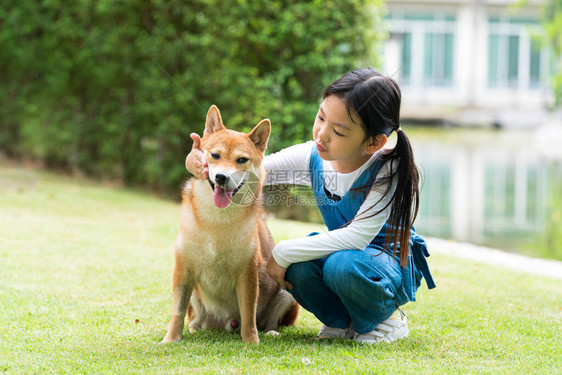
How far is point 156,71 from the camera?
948 cm

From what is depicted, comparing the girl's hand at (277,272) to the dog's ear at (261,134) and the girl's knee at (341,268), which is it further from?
the dog's ear at (261,134)

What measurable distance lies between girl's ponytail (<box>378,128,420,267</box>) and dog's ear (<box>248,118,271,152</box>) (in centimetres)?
61

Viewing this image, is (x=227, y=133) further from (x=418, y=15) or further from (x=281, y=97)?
(x=418, y=15)

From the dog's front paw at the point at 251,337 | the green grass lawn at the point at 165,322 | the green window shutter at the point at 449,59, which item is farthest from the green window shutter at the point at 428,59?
the dog's front paw at the point at 251,337

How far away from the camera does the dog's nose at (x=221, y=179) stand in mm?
3051

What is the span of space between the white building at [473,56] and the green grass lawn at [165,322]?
25.4 metres

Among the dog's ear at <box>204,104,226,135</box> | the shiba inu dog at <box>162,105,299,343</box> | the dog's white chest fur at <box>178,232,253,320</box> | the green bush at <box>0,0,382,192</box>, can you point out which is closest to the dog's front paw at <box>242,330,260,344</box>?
the shiba inu dog at <box>162,105,299,343</box>

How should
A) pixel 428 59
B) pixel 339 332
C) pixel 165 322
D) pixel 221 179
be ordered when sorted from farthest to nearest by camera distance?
pixel 428 59, pixel 165 322, pixel 339 332, pixel 221 179

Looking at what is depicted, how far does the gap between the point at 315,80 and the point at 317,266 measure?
18.1ft

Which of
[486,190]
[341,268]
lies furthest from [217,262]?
[486,190]

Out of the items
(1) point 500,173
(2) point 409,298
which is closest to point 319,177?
(2) point 409,298

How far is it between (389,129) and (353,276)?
73cm

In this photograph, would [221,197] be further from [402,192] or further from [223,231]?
[402,192]

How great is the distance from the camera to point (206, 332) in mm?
3467
